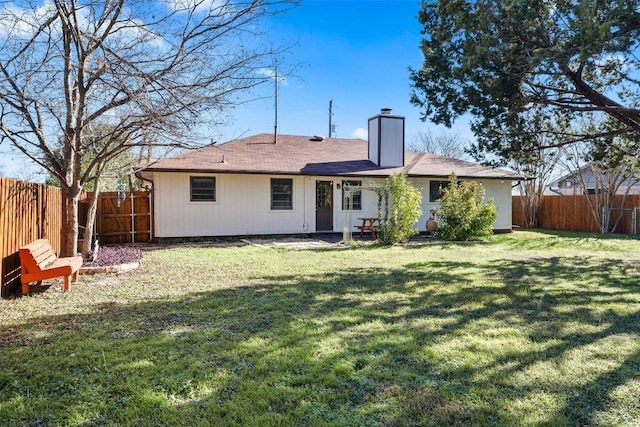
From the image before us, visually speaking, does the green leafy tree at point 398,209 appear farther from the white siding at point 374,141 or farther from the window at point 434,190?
the white siding at point 374,141

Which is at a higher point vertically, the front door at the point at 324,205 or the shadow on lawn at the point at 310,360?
the front door at the point at 324,205

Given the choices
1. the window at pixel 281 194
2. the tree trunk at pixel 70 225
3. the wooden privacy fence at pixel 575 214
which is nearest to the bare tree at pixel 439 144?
the wooden privacy fence at pixel 575 214

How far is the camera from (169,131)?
6957 millimetres

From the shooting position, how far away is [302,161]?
1602 centimetres

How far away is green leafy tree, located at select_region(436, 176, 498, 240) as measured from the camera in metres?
13.8

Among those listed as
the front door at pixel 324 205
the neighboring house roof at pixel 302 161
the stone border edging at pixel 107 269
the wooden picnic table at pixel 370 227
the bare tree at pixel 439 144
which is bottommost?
the stone border edging at pixel 107 269

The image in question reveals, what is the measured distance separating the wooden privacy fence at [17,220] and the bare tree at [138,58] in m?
0.90

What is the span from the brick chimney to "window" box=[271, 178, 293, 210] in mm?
4094

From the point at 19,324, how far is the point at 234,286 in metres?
2.82

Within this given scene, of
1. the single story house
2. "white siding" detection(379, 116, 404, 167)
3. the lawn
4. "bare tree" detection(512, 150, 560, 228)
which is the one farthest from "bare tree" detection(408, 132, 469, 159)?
the lawn

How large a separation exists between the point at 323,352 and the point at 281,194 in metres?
11.6

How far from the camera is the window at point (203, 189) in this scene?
1403 cm

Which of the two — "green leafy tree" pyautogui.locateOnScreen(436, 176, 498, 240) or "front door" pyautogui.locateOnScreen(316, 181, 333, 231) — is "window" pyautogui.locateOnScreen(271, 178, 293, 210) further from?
"green leafy tree" pyautogui.locateOnScreen(436, 176, 498, 240)

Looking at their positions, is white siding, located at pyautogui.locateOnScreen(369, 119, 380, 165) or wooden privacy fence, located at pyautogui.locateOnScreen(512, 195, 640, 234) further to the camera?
wooden privacy fence, located at pyautogui.locateOnScreen(512, 195, 640, 234)
